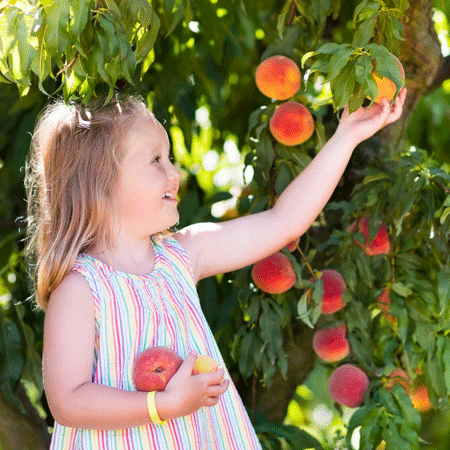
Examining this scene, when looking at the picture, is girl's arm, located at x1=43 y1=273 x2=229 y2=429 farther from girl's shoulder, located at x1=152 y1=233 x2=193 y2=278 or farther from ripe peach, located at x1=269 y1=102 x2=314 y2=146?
ripe peach, located at x1=269 y1=102 x2=314 y2=146

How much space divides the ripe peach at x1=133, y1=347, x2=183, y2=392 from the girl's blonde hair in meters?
0.22

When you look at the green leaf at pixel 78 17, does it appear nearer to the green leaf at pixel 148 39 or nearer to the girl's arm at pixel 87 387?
the green leaf at pixel 148 39

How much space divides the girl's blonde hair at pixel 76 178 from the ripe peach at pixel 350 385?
2.30ft

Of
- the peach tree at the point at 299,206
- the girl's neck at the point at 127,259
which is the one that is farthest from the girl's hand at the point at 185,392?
the peach tree at the point at 299,206

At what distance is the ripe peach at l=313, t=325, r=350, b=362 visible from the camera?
5.74ft

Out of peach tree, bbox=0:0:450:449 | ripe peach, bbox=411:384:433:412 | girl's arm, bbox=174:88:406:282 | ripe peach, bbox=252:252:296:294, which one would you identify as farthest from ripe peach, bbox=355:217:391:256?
ripe peach, bbox=411:384:433:412

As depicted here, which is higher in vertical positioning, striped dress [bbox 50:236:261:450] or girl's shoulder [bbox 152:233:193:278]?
girl's shoulder [bbox 152:233:193:278]

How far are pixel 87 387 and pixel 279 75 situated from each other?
2.61 feet

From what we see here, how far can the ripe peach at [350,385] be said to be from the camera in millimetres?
1674

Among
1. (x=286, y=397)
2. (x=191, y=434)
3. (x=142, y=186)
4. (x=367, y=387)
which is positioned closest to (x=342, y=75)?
(x=142, y=186)

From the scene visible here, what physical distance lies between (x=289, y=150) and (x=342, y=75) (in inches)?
18.5

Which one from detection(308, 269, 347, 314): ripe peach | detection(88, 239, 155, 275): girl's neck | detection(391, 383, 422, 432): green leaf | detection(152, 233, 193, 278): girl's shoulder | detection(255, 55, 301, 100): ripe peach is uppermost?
detection(255, 55, 301, 100): ripe peach

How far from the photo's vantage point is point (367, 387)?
5.44 feet

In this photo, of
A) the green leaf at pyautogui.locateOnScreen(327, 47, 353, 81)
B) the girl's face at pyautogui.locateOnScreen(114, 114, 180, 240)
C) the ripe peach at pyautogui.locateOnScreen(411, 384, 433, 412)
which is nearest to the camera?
the green leaf at pyautogui.locateOnScreen(327, 47, 353, 81)
